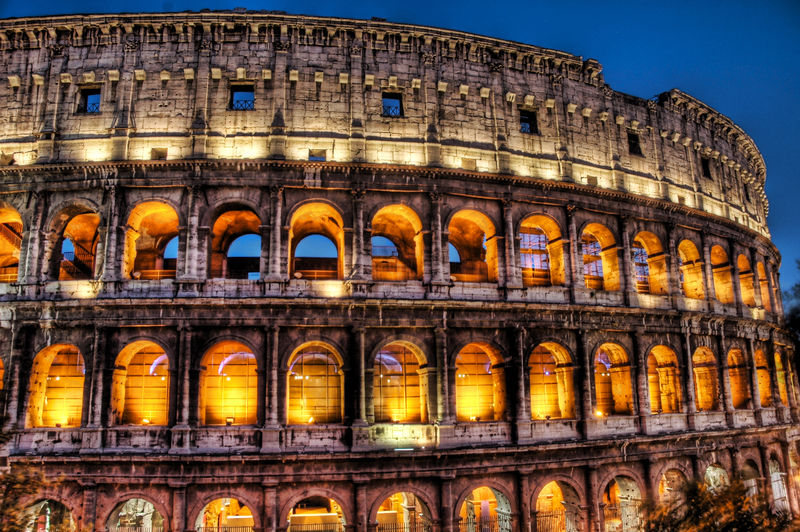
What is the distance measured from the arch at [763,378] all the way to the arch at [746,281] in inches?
90.6

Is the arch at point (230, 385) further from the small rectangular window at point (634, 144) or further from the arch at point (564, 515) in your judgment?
the small rectangular window at point (634, 144)

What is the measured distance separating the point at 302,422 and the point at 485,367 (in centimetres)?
656

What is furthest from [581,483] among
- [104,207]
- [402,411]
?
[104,207]

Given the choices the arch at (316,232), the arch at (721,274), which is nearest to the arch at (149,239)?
the arch at (316,232)

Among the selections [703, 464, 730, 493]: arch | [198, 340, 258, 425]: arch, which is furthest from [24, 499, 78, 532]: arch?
[703, 464, 730, 493]: arch

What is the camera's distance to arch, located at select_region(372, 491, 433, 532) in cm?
1842

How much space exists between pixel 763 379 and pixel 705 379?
4.35 meters

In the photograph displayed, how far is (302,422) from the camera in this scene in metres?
18.8

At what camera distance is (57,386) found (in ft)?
62.5

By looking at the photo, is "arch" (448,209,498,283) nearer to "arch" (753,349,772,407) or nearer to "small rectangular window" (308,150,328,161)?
"small rectangular window" (308,150,328,161)

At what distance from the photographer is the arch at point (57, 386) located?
59.3ft

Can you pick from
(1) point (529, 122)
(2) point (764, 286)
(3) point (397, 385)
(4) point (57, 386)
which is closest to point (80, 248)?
(4) point (57, 386)

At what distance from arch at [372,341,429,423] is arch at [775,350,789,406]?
19003 millimetres

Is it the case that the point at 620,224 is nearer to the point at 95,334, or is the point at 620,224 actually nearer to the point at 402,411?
the point at 402,411
